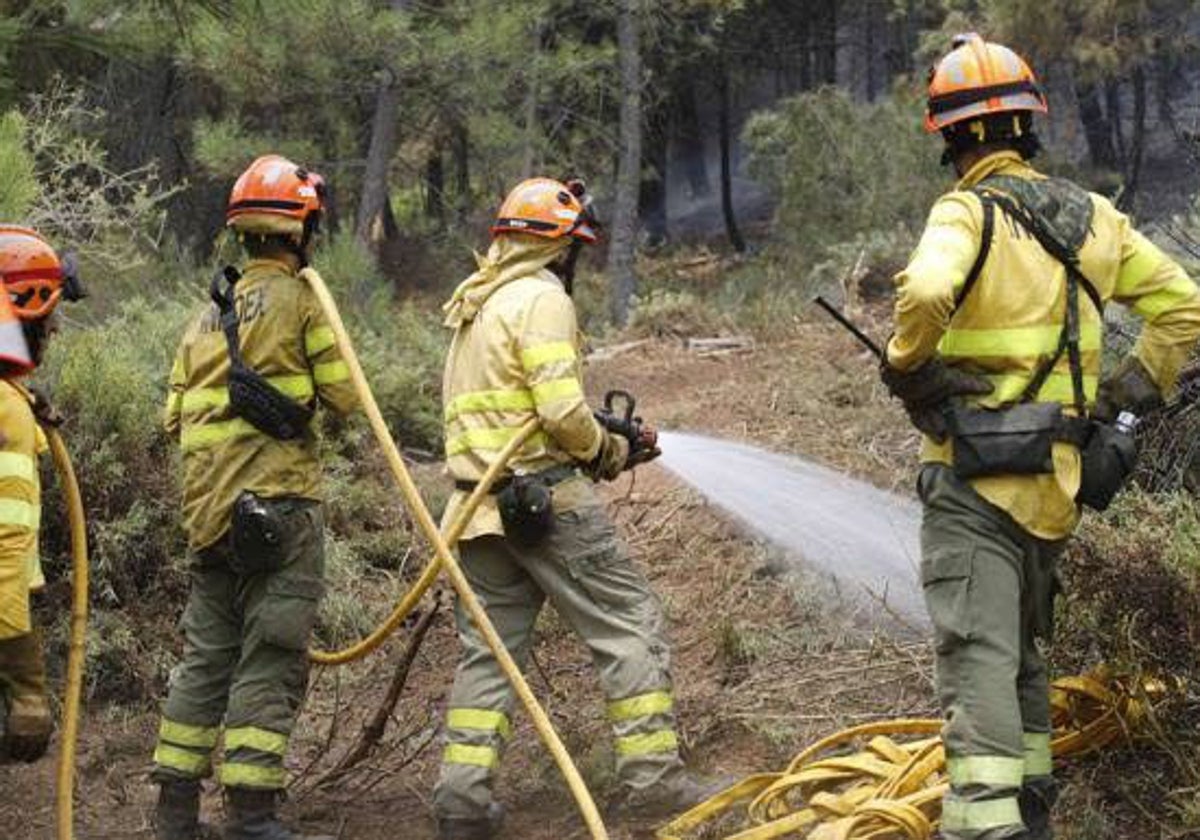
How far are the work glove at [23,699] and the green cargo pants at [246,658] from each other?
754 mm

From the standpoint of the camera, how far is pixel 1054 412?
13.9ft

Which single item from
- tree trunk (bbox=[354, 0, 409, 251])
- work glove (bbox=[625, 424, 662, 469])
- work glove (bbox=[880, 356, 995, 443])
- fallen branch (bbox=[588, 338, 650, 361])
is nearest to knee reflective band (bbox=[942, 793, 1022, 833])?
work glove (bbox=[880, 356, 995, 443])

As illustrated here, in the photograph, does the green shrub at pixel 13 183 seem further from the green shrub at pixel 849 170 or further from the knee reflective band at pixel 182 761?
the green shrub at pixel 849 170

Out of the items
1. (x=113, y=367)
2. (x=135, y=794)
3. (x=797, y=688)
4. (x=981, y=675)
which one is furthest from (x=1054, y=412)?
(x=113, y=367)

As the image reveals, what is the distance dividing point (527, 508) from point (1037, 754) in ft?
5.88

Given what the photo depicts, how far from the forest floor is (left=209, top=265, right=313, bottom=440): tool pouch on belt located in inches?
51.8

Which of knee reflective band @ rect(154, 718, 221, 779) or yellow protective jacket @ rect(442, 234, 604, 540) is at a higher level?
yellow protective jacket @ rect(442, 234, 604, 540)

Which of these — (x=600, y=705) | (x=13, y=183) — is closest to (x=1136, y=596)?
(x=600, y=705)

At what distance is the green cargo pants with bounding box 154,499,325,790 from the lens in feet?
17.6

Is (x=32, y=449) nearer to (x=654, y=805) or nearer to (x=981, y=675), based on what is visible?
(x=654, y=805)

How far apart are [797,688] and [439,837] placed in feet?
4.99

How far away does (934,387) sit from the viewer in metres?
4.27

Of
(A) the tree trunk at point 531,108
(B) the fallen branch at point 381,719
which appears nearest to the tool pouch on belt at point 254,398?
(B) the fallen branch at point 381,719

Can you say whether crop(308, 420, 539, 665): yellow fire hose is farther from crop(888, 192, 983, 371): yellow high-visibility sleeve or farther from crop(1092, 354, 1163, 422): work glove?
crop(1092, 354, 1163, 422): work glove
